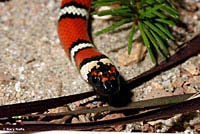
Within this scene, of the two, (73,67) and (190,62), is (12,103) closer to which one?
(73,67)

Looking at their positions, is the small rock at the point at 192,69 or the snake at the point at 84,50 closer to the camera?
the snake at the point at 84,50

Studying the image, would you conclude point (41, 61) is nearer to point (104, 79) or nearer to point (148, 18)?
point (104, 79)

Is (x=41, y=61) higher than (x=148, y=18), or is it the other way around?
(x=148, y=18)

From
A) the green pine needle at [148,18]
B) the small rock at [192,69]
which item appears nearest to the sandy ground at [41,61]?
the small rock at [192,69]

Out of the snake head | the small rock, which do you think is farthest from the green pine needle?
the snake head

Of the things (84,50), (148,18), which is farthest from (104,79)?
(148,18)

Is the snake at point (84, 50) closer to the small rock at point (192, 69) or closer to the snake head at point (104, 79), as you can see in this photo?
the snake head at point (104, 79)

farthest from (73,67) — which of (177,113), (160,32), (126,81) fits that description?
(177,113)
